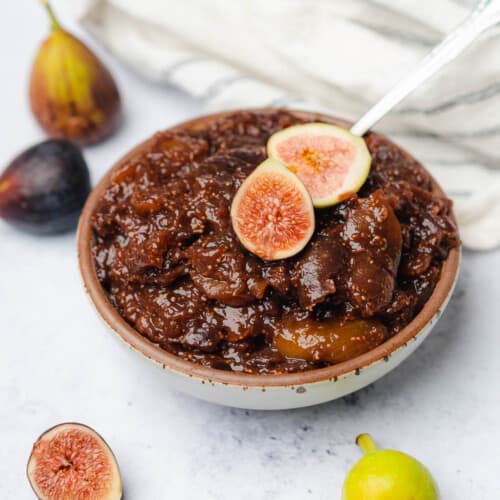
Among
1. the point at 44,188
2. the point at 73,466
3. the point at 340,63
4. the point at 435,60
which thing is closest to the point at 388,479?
the point at 73,466

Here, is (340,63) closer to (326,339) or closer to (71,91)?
(71,91)

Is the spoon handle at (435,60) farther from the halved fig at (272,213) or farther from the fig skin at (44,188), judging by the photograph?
the fig skin at (44,188)

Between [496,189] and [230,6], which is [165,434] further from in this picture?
[230,6]

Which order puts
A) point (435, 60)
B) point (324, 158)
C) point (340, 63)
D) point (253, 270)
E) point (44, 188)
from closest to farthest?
1. point (253, 270)
2. point (324, 158)
3. point (435, 60)
4. point (44, 188)
5. point (340, 63)

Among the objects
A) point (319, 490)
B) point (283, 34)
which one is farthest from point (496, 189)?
point (319, 490)

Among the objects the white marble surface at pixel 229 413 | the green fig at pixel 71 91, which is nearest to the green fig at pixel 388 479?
the white marble surface at pixel 229 413

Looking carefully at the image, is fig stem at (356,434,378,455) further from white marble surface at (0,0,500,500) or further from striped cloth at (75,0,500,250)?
striped cloth at (75,0,500,250)
